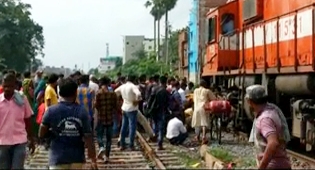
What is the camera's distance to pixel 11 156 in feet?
26.7

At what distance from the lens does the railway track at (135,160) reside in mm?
12758

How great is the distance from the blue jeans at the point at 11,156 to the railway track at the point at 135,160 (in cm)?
413

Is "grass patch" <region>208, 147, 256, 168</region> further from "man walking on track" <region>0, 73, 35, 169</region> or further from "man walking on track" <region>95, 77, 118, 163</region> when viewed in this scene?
"man walking on track" <region>0, 73, 35, 169</region>

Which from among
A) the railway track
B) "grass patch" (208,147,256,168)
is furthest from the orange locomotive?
the railway track

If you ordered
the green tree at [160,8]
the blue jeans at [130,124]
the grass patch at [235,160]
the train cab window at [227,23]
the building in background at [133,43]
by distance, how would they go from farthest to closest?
the building in background at [133,43]
the green tree at [160,8]
the train cab window at [227,23]
the blue jeans at [130,124]
the grass patch at [235,160]

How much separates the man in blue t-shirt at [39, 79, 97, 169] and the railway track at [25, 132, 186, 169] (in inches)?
209

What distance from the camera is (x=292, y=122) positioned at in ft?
46.6

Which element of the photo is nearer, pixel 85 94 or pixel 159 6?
pixel 85 94

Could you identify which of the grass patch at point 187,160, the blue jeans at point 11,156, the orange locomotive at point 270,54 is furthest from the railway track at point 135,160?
the blue jeans at point 11,156

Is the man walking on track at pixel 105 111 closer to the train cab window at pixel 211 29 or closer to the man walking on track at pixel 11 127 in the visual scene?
the man walking on track at pixel 11 127

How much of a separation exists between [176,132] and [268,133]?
10.4 meters

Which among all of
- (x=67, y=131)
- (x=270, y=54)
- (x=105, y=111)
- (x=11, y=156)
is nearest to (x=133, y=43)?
(x=270, y=54)

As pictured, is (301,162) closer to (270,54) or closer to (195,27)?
(270,54)

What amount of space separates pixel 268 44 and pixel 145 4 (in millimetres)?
67494
